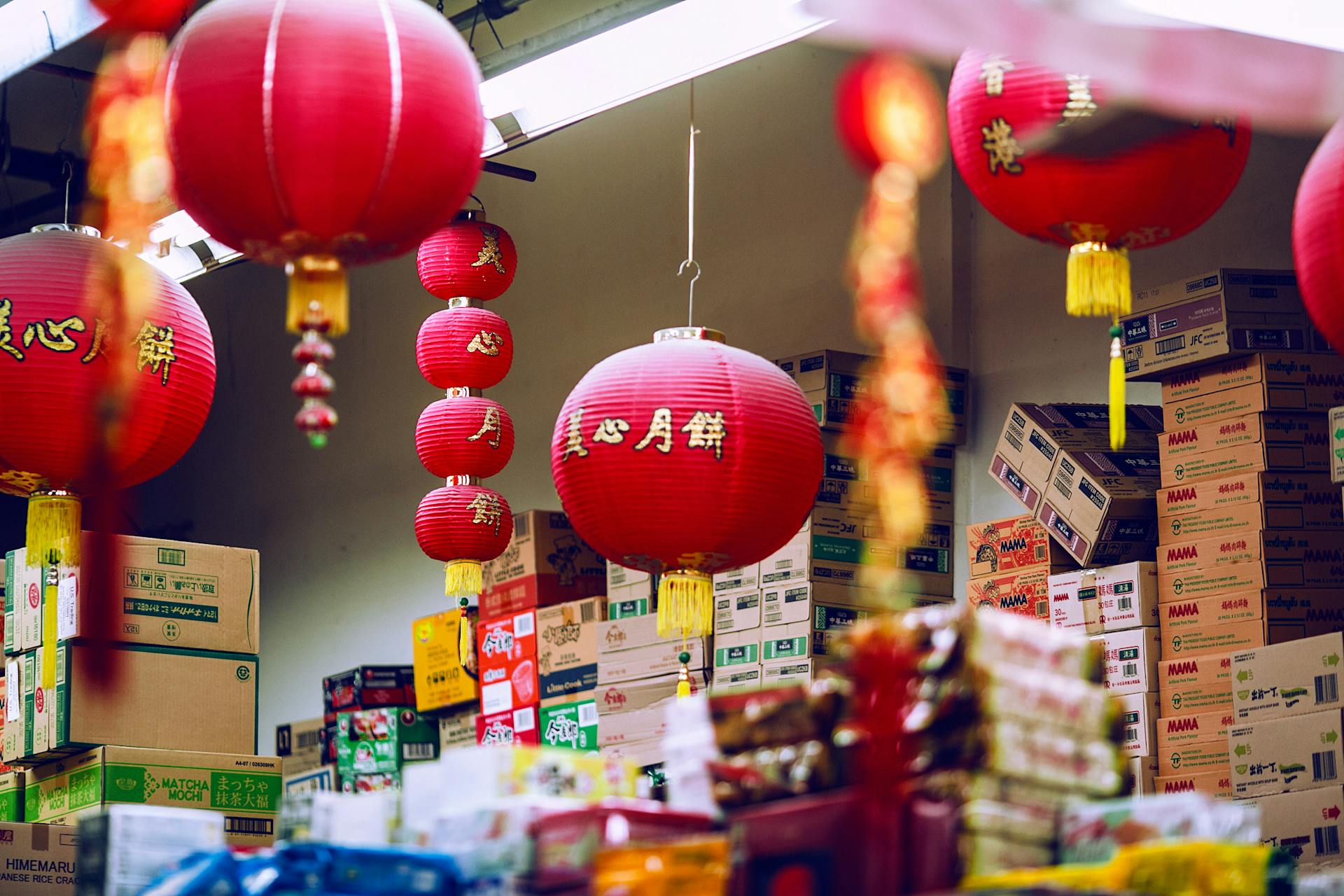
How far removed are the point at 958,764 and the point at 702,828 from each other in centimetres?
35

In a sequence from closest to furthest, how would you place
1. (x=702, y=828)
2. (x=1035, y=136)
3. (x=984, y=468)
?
(x=702, y=828) → (x=1035, y=136) → (x=984, y=468)

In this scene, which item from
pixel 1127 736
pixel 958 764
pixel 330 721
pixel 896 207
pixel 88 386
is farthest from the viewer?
pixel 330 721

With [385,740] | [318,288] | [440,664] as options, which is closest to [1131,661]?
[318,288]

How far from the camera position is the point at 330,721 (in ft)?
26.2

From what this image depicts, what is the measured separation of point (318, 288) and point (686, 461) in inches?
41.0

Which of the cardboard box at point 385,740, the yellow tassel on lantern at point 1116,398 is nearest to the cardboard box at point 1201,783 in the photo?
the yellow tassel on lantern at point 1116,398

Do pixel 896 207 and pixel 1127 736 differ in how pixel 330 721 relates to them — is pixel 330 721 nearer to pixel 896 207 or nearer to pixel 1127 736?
pixel 896 207

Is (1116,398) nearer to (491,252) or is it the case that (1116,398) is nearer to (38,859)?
(491,252)

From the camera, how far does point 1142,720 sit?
478 centimetres

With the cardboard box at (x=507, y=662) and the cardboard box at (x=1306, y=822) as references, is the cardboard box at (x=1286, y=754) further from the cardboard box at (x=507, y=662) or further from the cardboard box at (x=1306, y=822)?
the cardboard box at (x=507, y=662)

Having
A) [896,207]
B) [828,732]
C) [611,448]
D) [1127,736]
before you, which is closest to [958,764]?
[828,732]

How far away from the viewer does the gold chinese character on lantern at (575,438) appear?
12.8 ft

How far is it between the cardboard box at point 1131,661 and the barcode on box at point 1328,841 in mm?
810

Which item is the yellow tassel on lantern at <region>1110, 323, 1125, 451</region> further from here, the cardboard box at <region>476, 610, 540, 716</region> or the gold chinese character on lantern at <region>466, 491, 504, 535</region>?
the cardboard box at <region>476, 610, 540, 716</region>
